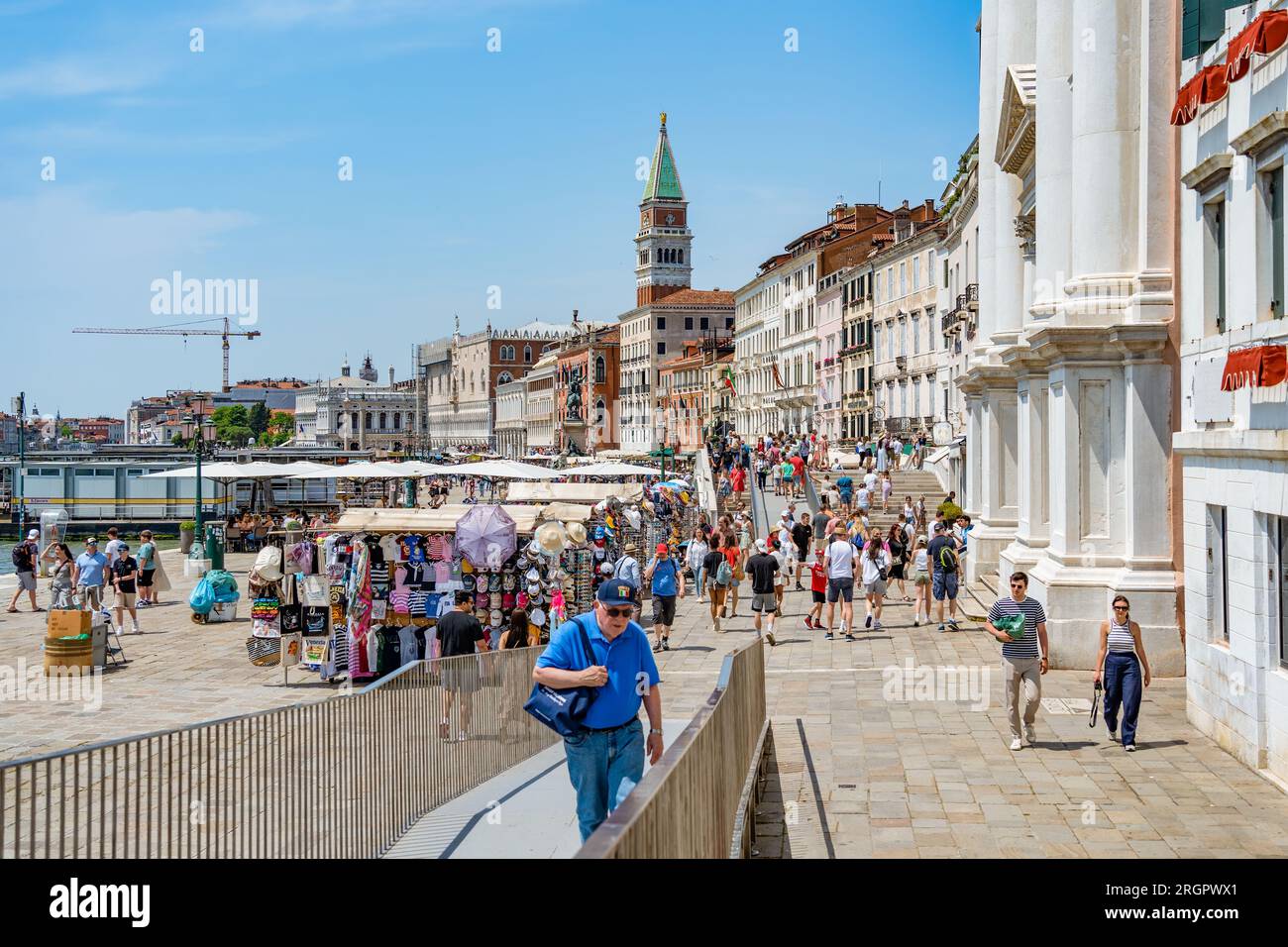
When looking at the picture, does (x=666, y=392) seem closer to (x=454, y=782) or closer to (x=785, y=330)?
(x=785, y=330)

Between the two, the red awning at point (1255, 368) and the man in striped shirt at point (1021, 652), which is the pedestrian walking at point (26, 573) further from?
the red awning at point (1255, 368)

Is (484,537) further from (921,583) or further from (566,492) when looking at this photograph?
(566,492)

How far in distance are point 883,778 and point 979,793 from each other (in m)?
0.83

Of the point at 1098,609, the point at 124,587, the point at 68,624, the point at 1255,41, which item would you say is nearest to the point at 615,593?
the point at 1255,41

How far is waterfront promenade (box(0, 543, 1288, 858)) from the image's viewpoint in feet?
29.8

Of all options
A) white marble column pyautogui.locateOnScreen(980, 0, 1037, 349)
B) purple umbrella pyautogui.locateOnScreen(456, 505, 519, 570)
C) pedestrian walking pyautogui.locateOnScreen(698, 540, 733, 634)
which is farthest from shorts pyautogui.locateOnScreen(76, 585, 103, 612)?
white marble column pyautogui.locateOnScreen(980, 0, 1037, 349)

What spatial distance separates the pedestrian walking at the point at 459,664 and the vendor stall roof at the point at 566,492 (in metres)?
12.7

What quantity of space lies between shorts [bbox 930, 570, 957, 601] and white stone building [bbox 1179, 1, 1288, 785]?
7.11 m

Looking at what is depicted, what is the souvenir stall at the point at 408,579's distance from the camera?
52.8 feet

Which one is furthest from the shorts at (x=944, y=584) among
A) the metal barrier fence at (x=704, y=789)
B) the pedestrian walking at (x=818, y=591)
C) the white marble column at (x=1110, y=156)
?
the metal barrier fence at (x=704, y=789)

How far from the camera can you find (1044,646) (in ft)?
39.6

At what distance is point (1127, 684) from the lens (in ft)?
38.7

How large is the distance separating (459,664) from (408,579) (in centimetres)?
553
